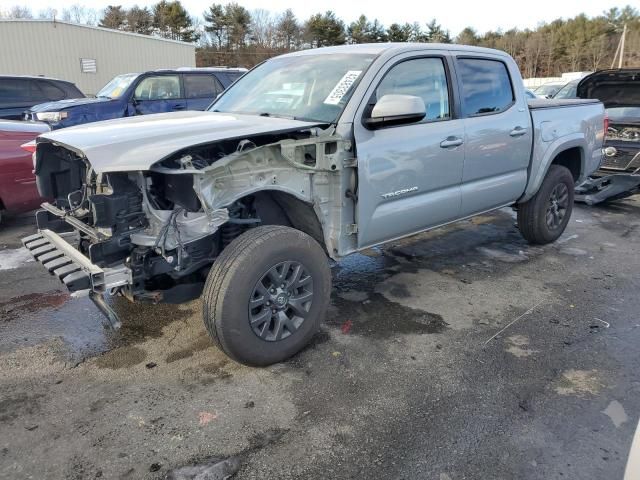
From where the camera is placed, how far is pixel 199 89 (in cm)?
1061

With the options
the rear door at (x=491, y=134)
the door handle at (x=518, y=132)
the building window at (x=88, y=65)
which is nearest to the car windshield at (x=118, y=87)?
the rear door at (x=491, y=134)

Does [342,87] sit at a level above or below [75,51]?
below

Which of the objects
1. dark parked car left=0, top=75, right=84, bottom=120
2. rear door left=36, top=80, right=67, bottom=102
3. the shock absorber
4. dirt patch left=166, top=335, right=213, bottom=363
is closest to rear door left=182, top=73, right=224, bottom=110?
dark parked car left=0, top=75, right=84, bottom=120

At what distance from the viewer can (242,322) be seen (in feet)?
9.64

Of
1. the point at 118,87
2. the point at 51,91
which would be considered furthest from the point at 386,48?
the point at 51,91

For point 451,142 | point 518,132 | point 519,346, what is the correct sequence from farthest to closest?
point 518,132
point 451,142
point 519,346

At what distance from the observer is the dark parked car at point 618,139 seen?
7.13m

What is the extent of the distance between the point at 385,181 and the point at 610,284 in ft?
8.47

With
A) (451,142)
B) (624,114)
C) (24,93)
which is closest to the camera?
(451,142)

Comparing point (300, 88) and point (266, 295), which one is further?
point (300, 88)

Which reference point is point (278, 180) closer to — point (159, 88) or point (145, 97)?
point (145, 97)

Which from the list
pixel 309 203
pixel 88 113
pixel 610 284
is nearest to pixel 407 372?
pixel 309 203

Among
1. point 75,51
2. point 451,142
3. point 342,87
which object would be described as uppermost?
point 75,51

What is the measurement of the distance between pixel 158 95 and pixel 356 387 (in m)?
8.79
